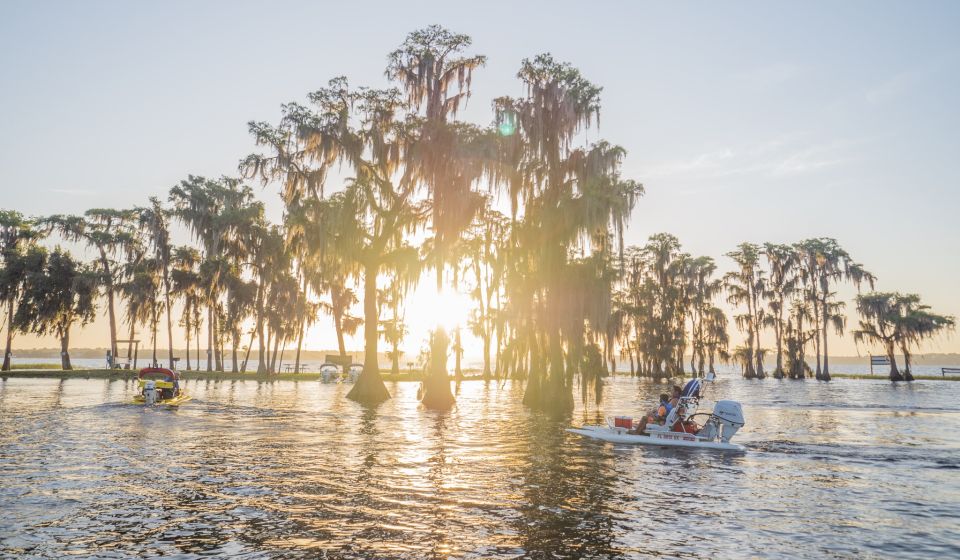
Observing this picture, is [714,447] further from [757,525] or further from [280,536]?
[280,536]

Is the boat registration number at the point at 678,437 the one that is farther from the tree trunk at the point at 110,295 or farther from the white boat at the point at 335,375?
the tree trunk at the point at 110,295

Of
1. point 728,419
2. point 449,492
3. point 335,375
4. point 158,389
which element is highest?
point 158,389

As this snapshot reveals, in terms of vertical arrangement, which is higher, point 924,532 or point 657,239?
point 657,239

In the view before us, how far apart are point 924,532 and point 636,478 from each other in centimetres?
553

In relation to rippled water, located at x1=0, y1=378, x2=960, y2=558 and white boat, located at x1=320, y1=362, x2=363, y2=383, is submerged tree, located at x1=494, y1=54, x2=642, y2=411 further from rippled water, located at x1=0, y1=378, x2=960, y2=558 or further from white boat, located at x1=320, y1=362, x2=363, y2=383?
white boat, located at x1=320, y1=362, x2=363, y2=383

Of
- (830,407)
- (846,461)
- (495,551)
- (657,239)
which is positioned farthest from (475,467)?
(657,239)

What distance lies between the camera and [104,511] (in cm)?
1004

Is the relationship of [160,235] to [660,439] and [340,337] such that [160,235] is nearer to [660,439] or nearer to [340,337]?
[340,337]

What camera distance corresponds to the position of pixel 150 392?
92.3ft

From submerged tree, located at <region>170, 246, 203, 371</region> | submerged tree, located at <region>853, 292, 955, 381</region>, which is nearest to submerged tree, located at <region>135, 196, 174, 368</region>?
submerged tree, located at <region>170, 246, 203, 371</region>

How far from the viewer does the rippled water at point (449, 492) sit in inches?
342

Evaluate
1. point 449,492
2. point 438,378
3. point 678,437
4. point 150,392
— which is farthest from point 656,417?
point 150,392

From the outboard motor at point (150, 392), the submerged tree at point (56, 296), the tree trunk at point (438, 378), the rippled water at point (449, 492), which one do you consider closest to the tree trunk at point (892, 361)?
the rippled water at point (449, 492)

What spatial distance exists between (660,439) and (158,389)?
2311 cm
